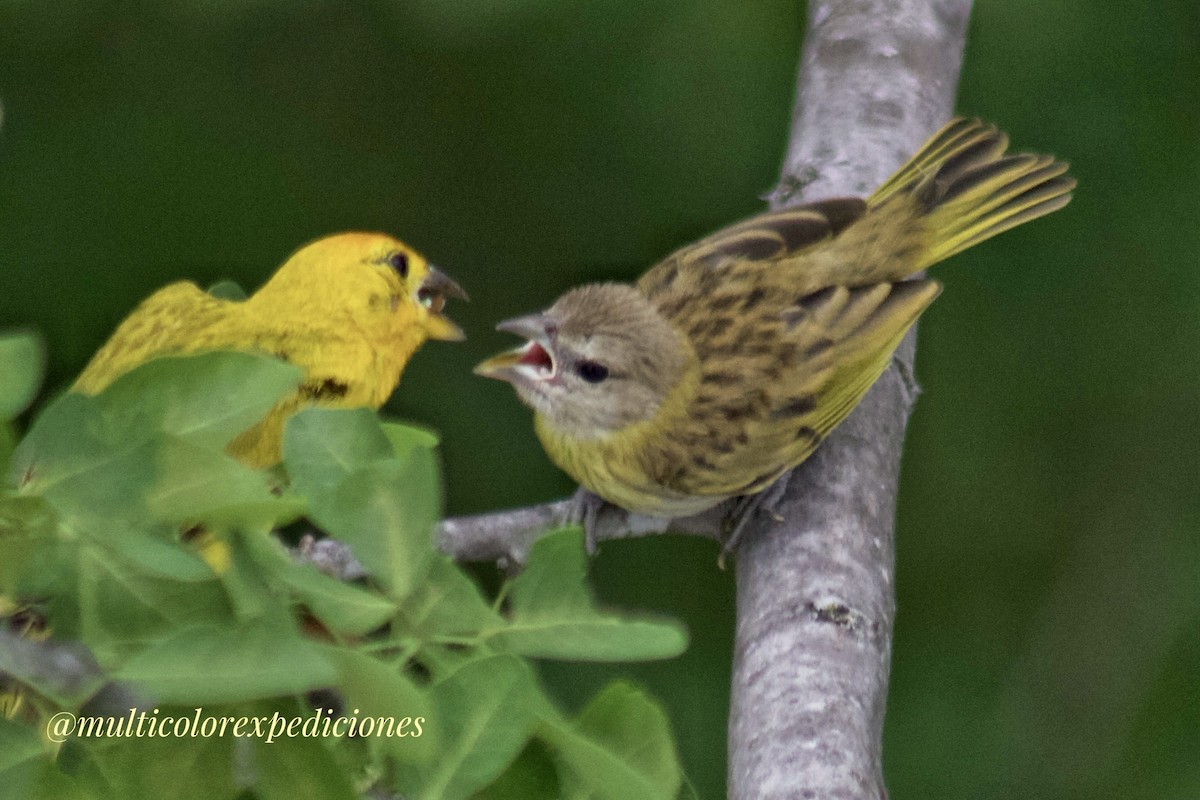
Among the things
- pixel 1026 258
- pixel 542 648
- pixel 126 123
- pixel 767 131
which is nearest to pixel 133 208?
pixel 126 123

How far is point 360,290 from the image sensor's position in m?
3.35

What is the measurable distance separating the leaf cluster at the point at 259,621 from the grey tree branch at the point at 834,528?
88 cm

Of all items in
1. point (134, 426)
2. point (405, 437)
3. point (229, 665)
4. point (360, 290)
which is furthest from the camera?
point (360, 290)

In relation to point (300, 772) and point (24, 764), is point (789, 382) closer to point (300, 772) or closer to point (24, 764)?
point (300, 772)

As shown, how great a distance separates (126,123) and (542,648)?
3890mm

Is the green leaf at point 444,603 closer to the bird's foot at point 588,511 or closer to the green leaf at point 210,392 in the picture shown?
the green leaf at point 210,392

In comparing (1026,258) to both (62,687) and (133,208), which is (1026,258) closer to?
(133,208)

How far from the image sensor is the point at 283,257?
14.8 ft

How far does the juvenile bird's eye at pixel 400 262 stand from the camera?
3.49 m

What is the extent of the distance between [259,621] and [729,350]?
223 centimetres

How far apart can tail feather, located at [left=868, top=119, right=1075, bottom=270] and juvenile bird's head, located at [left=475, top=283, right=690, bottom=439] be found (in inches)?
26.1

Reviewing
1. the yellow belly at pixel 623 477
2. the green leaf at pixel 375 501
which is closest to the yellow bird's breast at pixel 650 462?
the yellow belly at pixel 623 477

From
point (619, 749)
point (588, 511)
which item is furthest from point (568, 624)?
point (588, 511)

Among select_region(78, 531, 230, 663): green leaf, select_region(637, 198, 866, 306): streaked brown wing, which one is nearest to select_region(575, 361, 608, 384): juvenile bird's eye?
select_region(637, 198, 866, 306): streaked brown wing
